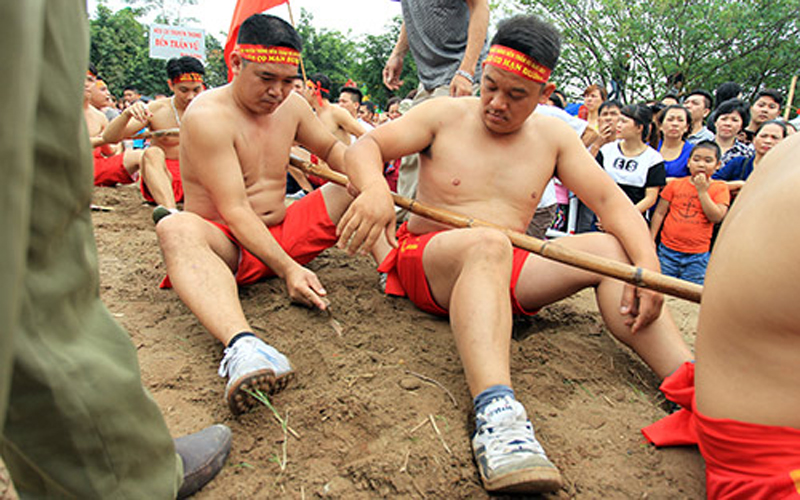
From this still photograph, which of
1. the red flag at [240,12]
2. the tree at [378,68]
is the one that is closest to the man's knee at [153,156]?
the red flag at [240,12]

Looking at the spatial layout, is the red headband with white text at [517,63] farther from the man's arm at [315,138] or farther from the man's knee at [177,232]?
the man's knee at [177,232]

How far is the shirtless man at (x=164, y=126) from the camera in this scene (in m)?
4.60

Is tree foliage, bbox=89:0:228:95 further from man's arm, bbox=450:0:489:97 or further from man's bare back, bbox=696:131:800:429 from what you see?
man's bare back, bbox=696:131:800:429

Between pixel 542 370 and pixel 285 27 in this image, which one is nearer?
pixel 542 370

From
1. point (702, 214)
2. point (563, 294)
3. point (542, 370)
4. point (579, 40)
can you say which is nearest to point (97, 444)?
point (542, 370)

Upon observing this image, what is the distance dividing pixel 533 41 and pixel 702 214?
9.02 feet

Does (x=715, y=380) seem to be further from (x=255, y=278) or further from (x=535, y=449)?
(x=255, y=278)

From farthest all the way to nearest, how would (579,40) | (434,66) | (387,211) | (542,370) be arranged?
(579,40) → (434,66) → (542,370) → (387,211)

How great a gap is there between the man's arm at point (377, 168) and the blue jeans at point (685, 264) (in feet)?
8.97

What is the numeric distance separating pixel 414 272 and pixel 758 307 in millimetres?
1419

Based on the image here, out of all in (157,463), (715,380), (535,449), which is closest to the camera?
(157,463)

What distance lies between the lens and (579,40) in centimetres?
1681

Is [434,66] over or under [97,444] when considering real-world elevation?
over

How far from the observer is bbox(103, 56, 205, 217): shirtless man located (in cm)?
460
